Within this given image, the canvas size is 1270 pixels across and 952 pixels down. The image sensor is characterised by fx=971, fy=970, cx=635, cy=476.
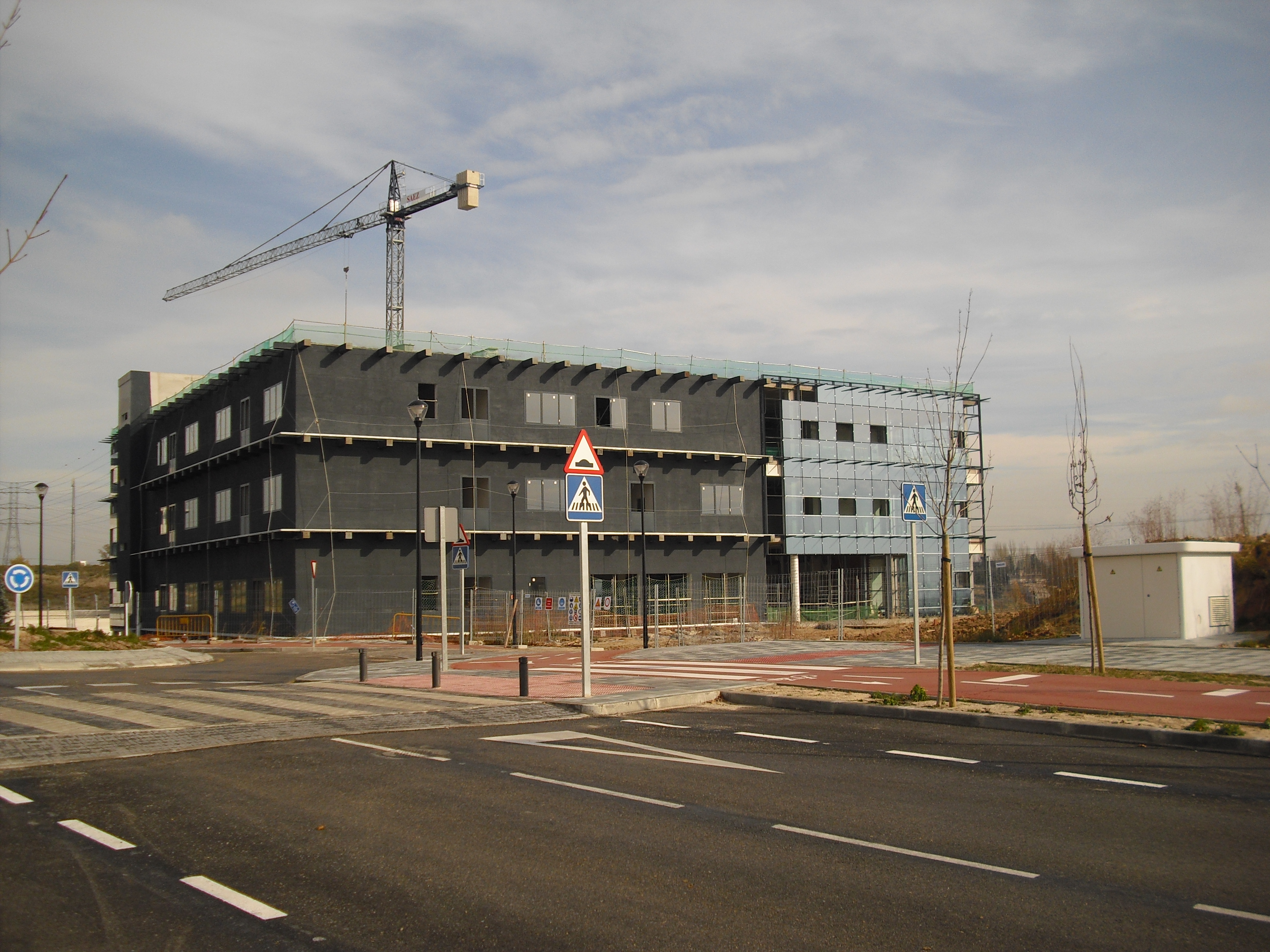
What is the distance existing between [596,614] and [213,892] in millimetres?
34165

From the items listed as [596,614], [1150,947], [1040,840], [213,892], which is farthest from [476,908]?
[596,614]

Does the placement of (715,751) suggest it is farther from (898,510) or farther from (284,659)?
(898,510)

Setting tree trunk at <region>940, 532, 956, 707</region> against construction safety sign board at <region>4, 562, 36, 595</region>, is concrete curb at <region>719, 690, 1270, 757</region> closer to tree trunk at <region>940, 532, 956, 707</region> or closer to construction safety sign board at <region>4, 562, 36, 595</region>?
tree trunk at <region>940, 532, 956, 707</region>

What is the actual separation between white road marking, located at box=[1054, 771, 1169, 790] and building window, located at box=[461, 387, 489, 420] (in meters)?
39.8

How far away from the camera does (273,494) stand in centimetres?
4459

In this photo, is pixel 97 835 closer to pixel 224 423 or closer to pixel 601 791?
pixel 601 791

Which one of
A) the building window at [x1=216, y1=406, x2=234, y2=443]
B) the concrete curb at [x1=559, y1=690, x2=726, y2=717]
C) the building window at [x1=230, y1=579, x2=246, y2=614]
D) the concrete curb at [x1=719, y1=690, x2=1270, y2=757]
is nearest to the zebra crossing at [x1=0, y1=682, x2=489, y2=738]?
the concrete curb at [x1=559, y1=690, x2=726, y2=717]

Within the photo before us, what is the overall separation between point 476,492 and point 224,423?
573 inches

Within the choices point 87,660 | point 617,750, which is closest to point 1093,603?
point 617,750

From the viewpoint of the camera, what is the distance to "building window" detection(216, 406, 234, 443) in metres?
49.4

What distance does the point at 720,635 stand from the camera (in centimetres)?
3350

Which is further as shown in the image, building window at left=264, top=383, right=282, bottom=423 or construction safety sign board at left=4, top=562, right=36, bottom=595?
building window at left=264, top=383, right=282, bottom=423

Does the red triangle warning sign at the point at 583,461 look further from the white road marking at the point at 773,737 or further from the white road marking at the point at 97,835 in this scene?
the white road marking at the point at 97,835

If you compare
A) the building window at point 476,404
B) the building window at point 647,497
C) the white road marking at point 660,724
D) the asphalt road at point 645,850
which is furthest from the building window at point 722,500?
the asphalt road at point 645,850
